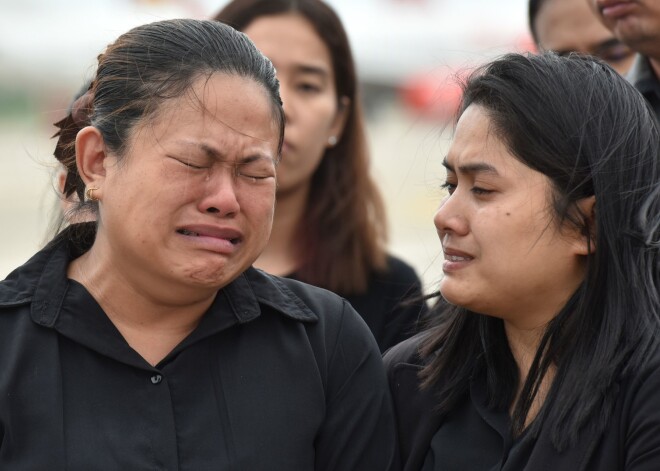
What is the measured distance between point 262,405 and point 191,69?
27.7 inches

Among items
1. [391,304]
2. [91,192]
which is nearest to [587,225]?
[91,192]

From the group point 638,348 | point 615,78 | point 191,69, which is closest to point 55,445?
point 191,69

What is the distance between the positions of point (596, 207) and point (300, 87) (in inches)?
65.4

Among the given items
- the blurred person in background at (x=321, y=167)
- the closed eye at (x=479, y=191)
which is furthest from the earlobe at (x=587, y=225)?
the blurred person in background at (x=321, y=167)

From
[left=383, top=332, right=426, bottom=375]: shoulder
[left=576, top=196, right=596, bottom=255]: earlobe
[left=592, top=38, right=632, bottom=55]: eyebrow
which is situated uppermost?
[left=592, top=38, right=632, bottom=55]: eyebrow

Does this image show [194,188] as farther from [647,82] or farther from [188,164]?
[647,82]

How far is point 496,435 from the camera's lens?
235 cm

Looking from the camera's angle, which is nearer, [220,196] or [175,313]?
[220,196]

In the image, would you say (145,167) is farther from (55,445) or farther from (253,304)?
(55,445)

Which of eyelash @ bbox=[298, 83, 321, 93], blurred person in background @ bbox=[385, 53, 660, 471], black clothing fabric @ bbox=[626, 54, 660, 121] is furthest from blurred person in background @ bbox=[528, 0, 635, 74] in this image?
blurred person in background @ bbox=[385, 53, 660, 471]

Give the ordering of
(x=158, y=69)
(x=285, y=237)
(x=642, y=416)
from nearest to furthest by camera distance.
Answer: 1. (x=642, y=416)
2. (x=158, y=69)
3. (x=285, y=237)

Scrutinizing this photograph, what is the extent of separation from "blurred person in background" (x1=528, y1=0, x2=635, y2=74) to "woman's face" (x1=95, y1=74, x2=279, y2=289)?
6.86 feet

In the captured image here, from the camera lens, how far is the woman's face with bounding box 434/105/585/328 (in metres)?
2.32

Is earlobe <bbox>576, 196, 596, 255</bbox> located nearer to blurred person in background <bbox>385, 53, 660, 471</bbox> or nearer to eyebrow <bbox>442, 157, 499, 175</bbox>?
blurred person in background <bbox>385, 53, 660, 471</bbox>
